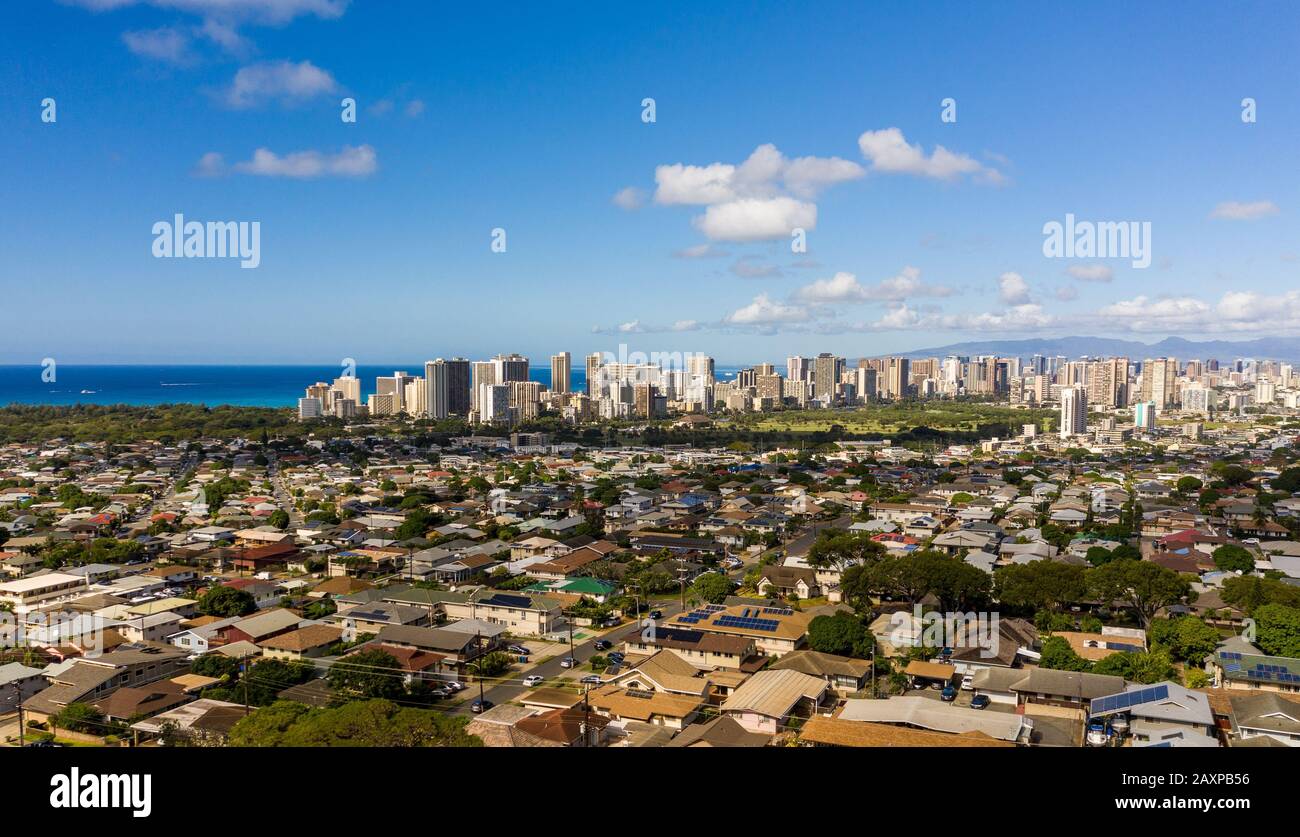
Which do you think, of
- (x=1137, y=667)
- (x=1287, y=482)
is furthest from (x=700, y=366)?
(x=1137, y=667)

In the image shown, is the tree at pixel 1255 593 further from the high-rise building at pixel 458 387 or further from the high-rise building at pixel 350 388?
the high-rise building at pixel 350 388

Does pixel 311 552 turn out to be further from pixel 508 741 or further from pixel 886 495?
pixel 886 495

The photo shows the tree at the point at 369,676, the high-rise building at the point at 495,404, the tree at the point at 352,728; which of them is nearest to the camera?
the tree at the point at 352,728

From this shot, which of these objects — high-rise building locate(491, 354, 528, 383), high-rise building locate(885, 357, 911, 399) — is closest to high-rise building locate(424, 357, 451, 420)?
high-rise building locate(491, 354, 528, 383)

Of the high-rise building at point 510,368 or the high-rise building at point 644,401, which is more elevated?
the high-rise building at point 510,368

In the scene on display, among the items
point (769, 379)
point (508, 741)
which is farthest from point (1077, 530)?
point (769, 379)

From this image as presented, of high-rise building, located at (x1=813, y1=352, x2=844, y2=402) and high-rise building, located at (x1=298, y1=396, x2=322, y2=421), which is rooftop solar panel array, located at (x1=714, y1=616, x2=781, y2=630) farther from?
high-rise building, located at (x1=813, y1=352, x2=844, y2=402)

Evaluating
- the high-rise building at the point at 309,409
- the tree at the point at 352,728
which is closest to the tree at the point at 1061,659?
the tree at the point at 352,728
